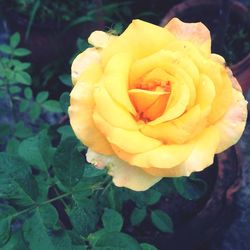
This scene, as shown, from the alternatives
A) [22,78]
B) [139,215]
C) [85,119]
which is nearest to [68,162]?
[85,119]

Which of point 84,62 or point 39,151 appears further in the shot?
point 39,151

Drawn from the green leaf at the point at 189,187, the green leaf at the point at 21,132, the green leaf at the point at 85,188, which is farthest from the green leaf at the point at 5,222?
the green leaf at the point at 21,132

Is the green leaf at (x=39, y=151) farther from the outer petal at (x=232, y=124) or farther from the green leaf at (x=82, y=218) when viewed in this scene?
the outer petal at (x=232, y=124)

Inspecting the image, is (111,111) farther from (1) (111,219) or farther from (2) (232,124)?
(1) (111,219)

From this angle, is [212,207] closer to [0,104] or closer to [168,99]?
[168,99]

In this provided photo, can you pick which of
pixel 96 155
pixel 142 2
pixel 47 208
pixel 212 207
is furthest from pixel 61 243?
pixel 142 2
